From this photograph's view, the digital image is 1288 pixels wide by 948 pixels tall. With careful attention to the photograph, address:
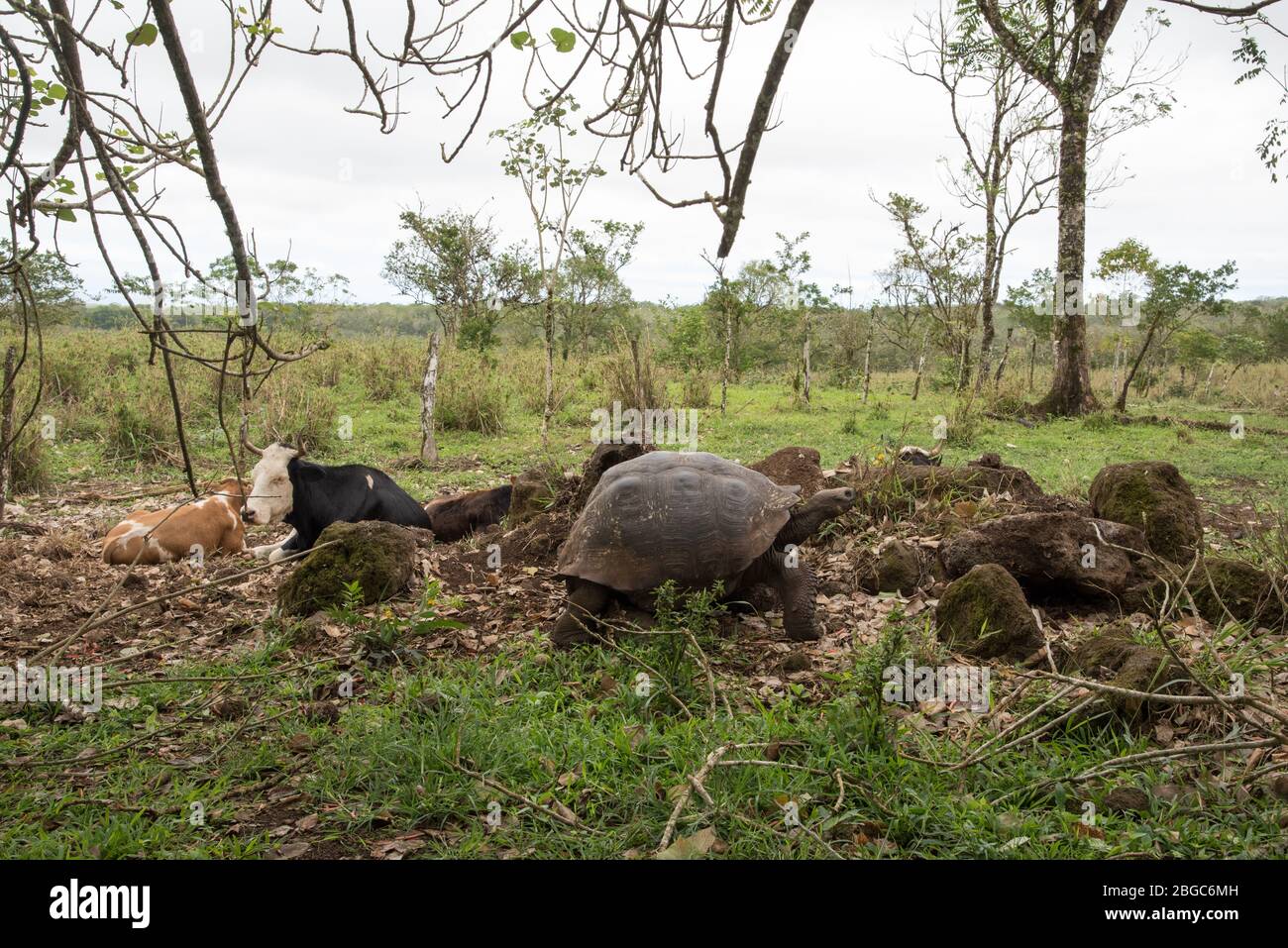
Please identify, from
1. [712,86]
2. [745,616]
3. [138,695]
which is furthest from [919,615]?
[138,695]

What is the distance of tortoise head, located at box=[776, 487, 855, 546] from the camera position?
5352mm

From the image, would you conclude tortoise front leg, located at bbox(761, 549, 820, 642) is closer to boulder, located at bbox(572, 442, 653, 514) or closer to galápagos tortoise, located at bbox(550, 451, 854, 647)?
galápagos tortoise, located at bbox(550, 451, 854, 647)

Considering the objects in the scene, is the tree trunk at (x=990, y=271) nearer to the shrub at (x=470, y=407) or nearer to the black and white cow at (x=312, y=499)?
the shrub at (x=470, y=407)

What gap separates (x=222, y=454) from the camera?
11703 mm

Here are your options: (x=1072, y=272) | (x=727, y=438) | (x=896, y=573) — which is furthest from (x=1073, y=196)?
(x=896, y=573)

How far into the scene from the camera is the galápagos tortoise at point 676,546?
15.8 ft

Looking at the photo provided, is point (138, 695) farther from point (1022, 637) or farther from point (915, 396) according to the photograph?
point (915, 396)

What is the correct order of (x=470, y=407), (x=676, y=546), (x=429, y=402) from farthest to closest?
(x=470, y=407)
(x=429, y=402)
(x=676, y=546)

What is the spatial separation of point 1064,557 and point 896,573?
3.37ft

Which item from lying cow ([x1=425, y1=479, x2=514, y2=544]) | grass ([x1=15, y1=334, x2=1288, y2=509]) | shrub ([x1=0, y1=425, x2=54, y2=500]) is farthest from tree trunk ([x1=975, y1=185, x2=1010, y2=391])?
shrub ([x1=0, y1=425, x2=54, y2=500])

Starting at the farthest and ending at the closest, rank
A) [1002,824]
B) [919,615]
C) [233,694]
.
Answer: [919,615] < [233,694] < [1002,824]

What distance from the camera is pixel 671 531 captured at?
4.82 metres

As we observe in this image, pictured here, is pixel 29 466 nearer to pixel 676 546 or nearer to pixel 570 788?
pixel 676 546

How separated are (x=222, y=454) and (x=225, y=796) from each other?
31.1 feet
